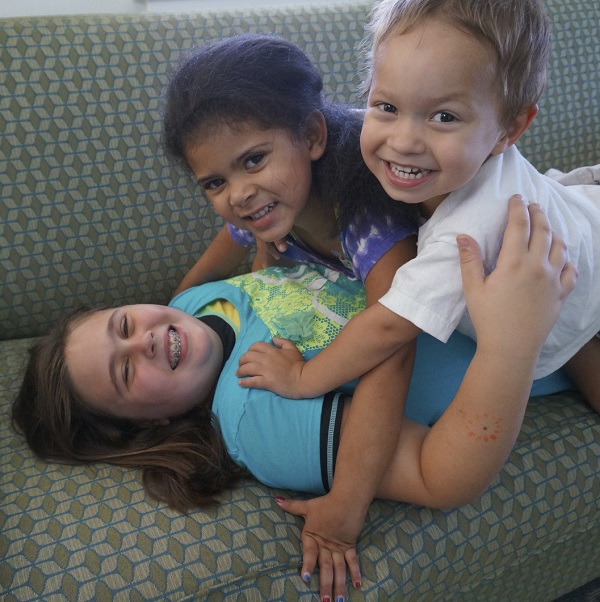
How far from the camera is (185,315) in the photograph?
3.96 ft

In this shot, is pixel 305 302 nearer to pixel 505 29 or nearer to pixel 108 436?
pixel 108 436

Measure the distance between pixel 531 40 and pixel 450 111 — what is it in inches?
5.5

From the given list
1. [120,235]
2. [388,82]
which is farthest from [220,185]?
[120,235]

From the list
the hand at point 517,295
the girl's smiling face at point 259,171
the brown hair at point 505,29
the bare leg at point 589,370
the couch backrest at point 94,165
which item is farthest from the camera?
the couch backrest at point 94,165

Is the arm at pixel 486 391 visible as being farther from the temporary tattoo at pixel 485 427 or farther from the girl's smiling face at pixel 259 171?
the girl's smiling face at pixel 259 171

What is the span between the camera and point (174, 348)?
1147 millimetres

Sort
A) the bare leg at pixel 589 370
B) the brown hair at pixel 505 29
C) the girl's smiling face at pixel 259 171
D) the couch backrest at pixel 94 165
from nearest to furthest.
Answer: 1. the brown hair at pixel 505 29
2. the girl's smiling face at pixel 259 171
3. the bare leg at pixel 589 370
4. the couch backrest at pixel 94 165

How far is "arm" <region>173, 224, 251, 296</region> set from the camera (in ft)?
4.80

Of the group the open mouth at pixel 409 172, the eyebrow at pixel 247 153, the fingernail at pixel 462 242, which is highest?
the open mouth at pixel 409 172

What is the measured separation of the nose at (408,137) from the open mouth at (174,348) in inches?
20.1

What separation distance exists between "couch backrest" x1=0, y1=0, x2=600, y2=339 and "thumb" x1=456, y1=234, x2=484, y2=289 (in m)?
0.72

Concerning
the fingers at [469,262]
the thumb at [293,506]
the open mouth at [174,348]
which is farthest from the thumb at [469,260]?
the open mouth at [174,348]

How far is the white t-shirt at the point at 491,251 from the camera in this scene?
90 centimetres

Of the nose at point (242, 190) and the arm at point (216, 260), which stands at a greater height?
the nose at point (242, 190)
